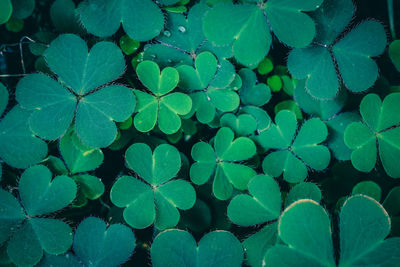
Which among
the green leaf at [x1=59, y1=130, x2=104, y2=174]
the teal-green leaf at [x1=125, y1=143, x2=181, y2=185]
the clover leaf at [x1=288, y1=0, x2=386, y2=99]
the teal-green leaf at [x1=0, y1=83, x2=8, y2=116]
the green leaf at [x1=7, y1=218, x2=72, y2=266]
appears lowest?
the green leaf at [x1=7, y1=218, x2=72, y2=266]

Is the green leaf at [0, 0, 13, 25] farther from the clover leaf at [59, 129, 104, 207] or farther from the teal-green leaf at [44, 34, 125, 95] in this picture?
the clover leaf at [59, 129, 104, 207]

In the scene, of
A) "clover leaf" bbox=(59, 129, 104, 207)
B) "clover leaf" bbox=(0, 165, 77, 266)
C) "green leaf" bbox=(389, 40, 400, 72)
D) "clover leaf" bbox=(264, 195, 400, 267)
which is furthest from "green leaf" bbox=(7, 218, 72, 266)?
"green leaf" bbox=(389, 40, 400, 72)

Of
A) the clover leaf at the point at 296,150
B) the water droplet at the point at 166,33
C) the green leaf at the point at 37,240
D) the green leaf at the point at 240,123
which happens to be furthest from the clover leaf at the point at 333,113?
the green leaf at the point at 37,240

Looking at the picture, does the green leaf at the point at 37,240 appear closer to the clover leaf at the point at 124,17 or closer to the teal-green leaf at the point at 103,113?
the teal-green leaf at the point at 103,113

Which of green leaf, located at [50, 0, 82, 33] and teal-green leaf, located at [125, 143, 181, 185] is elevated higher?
green leaf, located at [50, 0, 82, 33]

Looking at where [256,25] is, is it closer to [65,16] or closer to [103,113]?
[103,113]

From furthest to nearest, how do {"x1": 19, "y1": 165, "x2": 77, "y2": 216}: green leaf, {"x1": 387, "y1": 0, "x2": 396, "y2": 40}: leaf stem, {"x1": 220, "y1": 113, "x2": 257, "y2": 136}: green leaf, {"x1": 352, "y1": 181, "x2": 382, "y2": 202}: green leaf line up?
{"x1": 387, "y1": 0, "x2": 396, "y2": 40}: leaf stem → {"x1": 220, "y1": 113, "x2": 257, "y2": 136}: green leaf → {"x1": 352, "y1": 181, "x2": 382, "y2": 202}: green leaf → {"x1": 19, "y1": 165, "x2": 77, "y2": 216}: green leaf

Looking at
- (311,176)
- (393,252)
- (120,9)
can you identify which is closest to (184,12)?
(120,9)
